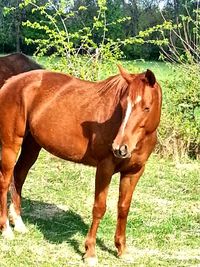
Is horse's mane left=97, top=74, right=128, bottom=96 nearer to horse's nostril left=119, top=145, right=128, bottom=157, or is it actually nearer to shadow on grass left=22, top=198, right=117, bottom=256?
horse's nostril left=119, top=145, right=128, bottom=157

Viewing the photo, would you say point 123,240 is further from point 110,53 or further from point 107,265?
point 110,53

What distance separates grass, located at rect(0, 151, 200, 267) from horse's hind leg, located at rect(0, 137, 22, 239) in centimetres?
15

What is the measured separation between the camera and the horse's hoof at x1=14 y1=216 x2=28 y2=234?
4723 mm

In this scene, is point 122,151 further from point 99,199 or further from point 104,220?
point 104,220

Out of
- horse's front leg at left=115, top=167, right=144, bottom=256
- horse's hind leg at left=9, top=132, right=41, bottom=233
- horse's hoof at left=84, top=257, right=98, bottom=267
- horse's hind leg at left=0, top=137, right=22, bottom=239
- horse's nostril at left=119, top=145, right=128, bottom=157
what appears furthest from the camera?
horse's hind leg at left=9, top=132, right=41, bottom=233

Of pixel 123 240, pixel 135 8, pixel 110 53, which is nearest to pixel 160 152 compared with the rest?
pixel 110 53

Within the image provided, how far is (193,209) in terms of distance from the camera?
18.4 ft

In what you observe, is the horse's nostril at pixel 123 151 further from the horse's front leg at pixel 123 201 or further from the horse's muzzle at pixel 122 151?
the horse's front leg at pixel 123 201

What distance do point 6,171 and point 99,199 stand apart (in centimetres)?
105

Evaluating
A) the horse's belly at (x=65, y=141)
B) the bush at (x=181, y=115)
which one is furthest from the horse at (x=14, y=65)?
the bush at (x=181, y=115)

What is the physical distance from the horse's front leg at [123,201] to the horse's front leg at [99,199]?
0.22 metres

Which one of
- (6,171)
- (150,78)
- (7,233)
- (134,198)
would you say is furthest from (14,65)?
(150,78)

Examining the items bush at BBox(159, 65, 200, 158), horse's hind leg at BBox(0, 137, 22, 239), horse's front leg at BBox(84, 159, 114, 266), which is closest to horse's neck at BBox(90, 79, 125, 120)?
horse's front leg at BBox(84, 159, 114, 266)

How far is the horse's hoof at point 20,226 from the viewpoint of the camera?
15.5 ft
